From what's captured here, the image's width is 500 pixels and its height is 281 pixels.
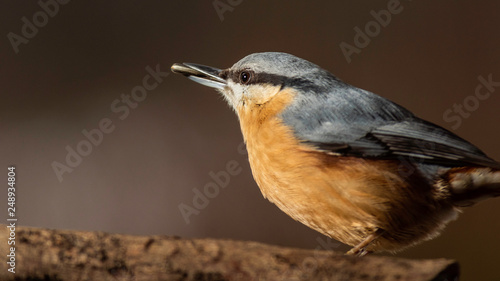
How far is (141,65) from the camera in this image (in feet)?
7.53

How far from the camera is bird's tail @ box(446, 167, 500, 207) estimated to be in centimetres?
136

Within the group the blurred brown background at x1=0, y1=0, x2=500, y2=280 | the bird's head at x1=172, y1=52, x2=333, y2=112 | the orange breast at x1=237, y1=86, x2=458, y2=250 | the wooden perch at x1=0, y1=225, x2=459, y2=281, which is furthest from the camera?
the blurred brown background at x1=0, y1=0, x2=500, y2=280

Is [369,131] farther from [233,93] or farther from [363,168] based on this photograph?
[233,93]

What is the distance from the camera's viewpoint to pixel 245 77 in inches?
64.4

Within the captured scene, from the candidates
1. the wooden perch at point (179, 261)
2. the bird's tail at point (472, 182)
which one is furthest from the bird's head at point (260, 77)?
the wooden perch at point (179, 261)

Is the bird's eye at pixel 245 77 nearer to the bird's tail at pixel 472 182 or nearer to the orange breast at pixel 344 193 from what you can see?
the orange breast at pixel 344 193

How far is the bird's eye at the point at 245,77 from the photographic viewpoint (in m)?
1.62

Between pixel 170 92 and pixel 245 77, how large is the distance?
2.82 feet

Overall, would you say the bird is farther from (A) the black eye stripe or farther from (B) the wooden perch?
(B) the wooden perch

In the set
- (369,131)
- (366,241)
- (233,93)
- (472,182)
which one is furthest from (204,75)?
(472,182)

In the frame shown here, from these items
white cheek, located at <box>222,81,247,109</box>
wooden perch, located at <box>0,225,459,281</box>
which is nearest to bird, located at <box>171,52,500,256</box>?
white cheek, located at <box>222,81,247,109</box>

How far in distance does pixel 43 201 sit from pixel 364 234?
55.7 inches

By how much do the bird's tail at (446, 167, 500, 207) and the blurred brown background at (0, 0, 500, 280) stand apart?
0.69 meters

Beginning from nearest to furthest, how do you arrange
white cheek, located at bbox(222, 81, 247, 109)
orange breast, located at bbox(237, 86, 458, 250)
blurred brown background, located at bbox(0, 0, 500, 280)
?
orange breast, located at bbox(237, 86, 458, 250) → white cheek, located at bbox(222, 81, 247, 109) → blurred brown background, located at bbox(0, 0, 500, 280)
